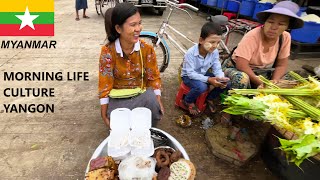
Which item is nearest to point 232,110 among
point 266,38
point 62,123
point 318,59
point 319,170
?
point 319,170

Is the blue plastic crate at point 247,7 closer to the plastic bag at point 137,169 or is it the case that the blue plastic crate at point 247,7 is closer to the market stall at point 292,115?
the market stall at point 292,115

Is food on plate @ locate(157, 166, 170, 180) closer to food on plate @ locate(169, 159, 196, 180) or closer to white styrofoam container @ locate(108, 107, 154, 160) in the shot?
food on plate @ locate(169, 159, 196, 180)

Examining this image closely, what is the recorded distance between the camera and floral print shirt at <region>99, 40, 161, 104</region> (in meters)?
2.27

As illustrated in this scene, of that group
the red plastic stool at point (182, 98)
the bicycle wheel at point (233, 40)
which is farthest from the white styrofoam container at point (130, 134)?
the bicycle wheel at point (233, 40)

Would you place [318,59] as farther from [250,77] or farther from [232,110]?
[232,110]

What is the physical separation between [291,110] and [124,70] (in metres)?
1.53

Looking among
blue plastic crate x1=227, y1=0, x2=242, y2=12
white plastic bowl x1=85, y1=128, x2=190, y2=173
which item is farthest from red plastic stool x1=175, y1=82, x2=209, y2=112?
blue plastic crate x1=227, y1=0, x2=242, y2=12

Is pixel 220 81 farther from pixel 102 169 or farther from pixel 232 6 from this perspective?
pixel 232 6

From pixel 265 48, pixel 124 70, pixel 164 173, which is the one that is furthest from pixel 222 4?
pixel 164 173

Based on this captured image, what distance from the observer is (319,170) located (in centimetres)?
193

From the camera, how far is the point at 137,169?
5.31ft

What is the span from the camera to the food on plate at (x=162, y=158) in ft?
5.97

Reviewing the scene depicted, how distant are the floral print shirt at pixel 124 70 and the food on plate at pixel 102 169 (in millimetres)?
766

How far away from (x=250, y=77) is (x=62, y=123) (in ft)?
8.18
